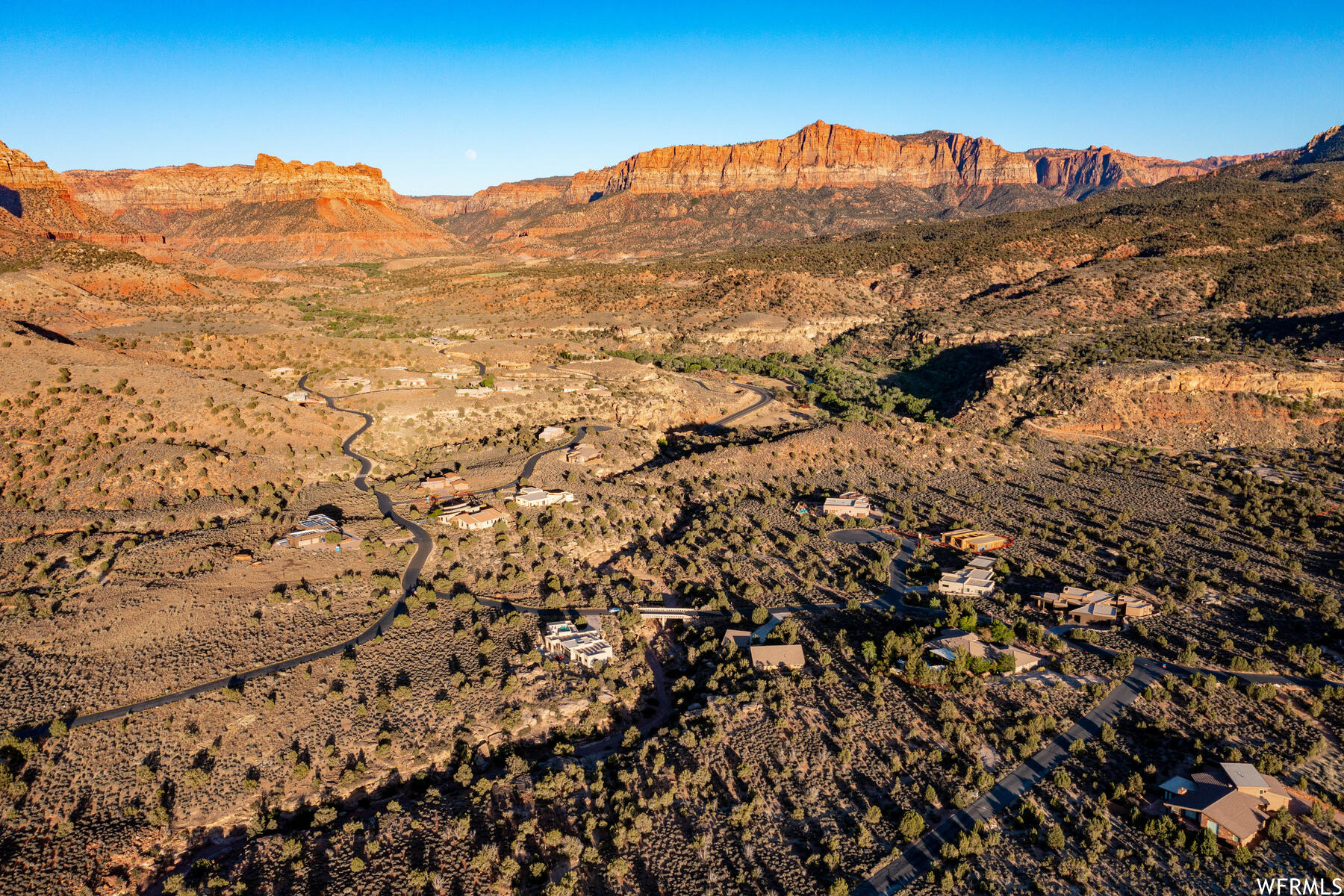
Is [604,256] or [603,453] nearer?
[603,453]

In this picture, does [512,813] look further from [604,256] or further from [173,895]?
[604,256]

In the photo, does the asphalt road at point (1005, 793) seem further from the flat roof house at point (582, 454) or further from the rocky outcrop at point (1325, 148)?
the rocky outcrop at point (1325, 148)

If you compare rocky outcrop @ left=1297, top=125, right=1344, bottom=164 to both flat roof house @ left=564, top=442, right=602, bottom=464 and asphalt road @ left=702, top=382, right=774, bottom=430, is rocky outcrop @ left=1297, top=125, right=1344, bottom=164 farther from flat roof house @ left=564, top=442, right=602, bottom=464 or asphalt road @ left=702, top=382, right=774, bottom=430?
flat roof house @ left=564, top=442, right=602, bottom=464

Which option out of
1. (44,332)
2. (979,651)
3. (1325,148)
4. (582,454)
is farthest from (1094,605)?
(1325,148)

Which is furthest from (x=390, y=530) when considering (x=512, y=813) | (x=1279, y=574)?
(x=1279, y=574)

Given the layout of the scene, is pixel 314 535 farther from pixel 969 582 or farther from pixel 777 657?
pixel 969 582

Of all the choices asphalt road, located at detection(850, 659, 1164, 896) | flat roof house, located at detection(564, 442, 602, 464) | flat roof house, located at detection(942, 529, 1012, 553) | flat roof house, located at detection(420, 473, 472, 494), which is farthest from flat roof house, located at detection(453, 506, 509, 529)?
asphalt road, located at detection(850, 659, 1164, 896)

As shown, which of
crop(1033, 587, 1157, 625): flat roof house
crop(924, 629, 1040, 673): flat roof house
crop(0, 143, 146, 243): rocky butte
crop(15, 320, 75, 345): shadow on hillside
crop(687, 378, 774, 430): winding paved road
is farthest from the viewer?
crop(0, 143, 146, 243): rocky butte
